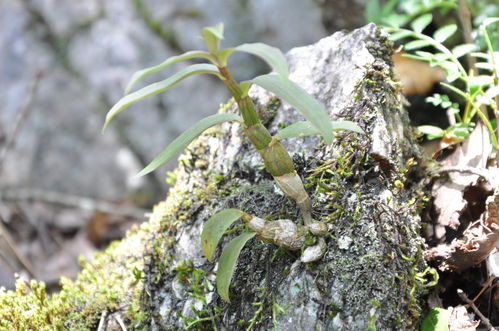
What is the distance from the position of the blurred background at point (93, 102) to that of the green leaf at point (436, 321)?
278cm

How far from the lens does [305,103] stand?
1234 millimetres

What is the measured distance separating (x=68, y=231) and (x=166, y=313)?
9.21 feet

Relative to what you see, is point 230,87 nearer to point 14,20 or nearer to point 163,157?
point 163,157

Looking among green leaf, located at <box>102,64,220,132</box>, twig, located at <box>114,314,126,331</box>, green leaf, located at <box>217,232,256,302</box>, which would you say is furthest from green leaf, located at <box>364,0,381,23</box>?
twig, located at <box>114,314,126,331</box>

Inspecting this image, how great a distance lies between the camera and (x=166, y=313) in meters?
1.67

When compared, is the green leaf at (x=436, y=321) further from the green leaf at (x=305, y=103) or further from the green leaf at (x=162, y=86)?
the green leaf at (x=162, y=86)

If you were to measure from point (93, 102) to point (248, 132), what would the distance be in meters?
3.18

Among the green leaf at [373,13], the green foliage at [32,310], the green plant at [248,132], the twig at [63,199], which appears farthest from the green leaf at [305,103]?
the twig at [63,199]

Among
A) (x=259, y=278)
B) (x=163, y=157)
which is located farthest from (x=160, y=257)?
(x=163, y=157)

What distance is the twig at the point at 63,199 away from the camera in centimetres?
402

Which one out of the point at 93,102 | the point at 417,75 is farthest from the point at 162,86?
the point at 93,102

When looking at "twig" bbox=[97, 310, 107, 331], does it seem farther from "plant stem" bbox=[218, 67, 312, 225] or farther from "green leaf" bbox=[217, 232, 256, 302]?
"plant stem" bbox=[218, 67, 312, 225]

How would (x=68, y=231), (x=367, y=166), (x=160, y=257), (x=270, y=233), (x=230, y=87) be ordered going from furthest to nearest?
1. (x=68, y=231)
2. (x=160, y=257)
3. (x=367, y=166)
4. (x=270, y=233)
5. (x=230, y=87)

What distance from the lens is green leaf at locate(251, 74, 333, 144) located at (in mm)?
1190
